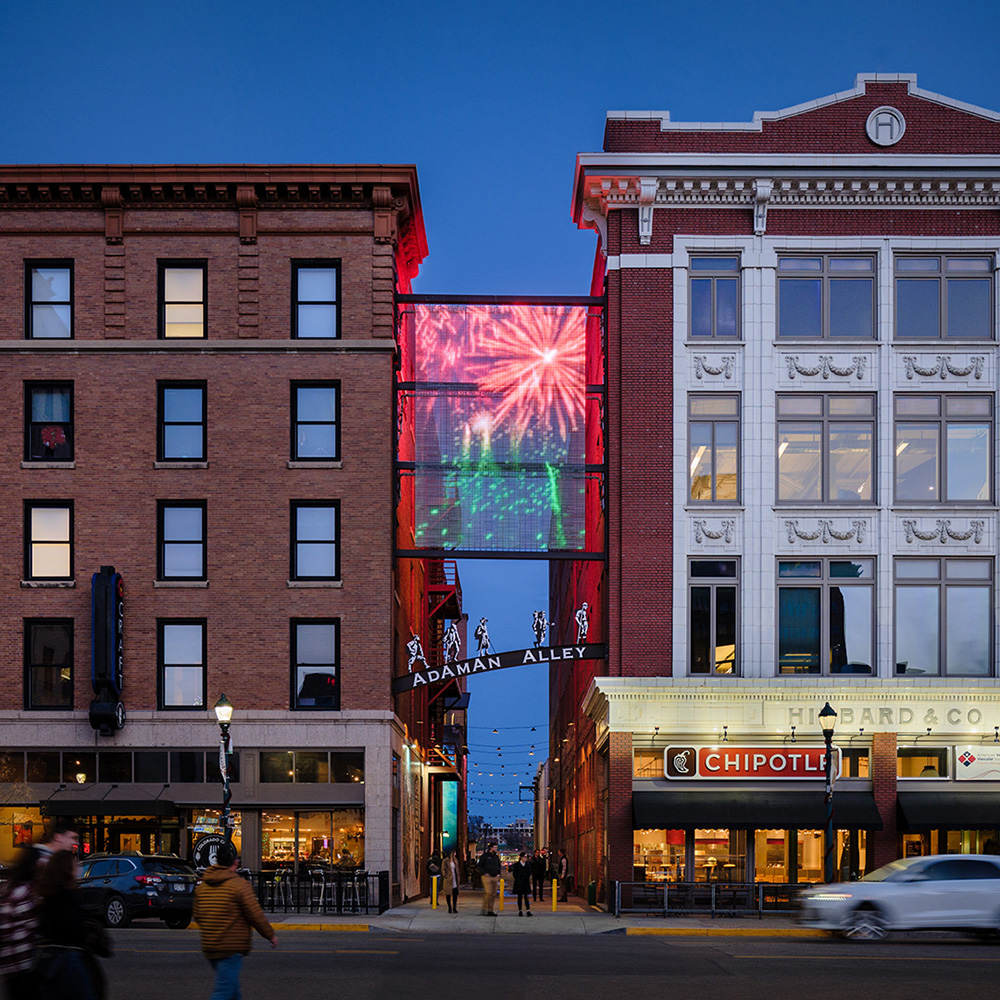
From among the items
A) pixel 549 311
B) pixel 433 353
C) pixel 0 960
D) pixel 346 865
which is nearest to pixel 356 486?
pixel 433 353

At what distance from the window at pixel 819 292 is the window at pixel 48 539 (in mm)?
20604

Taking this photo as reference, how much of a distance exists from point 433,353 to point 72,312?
1019 cm

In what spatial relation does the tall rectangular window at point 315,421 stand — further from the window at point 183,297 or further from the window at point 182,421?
the window at point 183,297

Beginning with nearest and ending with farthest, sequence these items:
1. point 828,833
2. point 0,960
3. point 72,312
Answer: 1. point 0,960
2. point 828,833
3. point 72,312

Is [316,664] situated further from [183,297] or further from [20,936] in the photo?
[20,936]

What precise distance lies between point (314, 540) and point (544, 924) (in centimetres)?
1230

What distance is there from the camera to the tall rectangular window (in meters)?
36.0

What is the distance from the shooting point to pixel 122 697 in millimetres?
34688

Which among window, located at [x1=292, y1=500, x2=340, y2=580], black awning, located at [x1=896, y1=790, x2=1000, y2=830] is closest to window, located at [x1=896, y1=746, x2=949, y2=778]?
black awning, located at [x1=896, y1=790, x2=1000, y2=830]

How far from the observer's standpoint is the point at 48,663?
116 ft

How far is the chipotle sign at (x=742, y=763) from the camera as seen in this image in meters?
33.8

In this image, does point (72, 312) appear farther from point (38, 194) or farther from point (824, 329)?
point (824, 329)

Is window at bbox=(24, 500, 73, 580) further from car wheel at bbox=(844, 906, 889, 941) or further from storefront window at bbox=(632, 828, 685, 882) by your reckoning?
car wheel at bbox=(844, 906, 889, 941)

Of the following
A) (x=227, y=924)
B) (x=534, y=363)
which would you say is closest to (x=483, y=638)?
(x=534, y=363)
